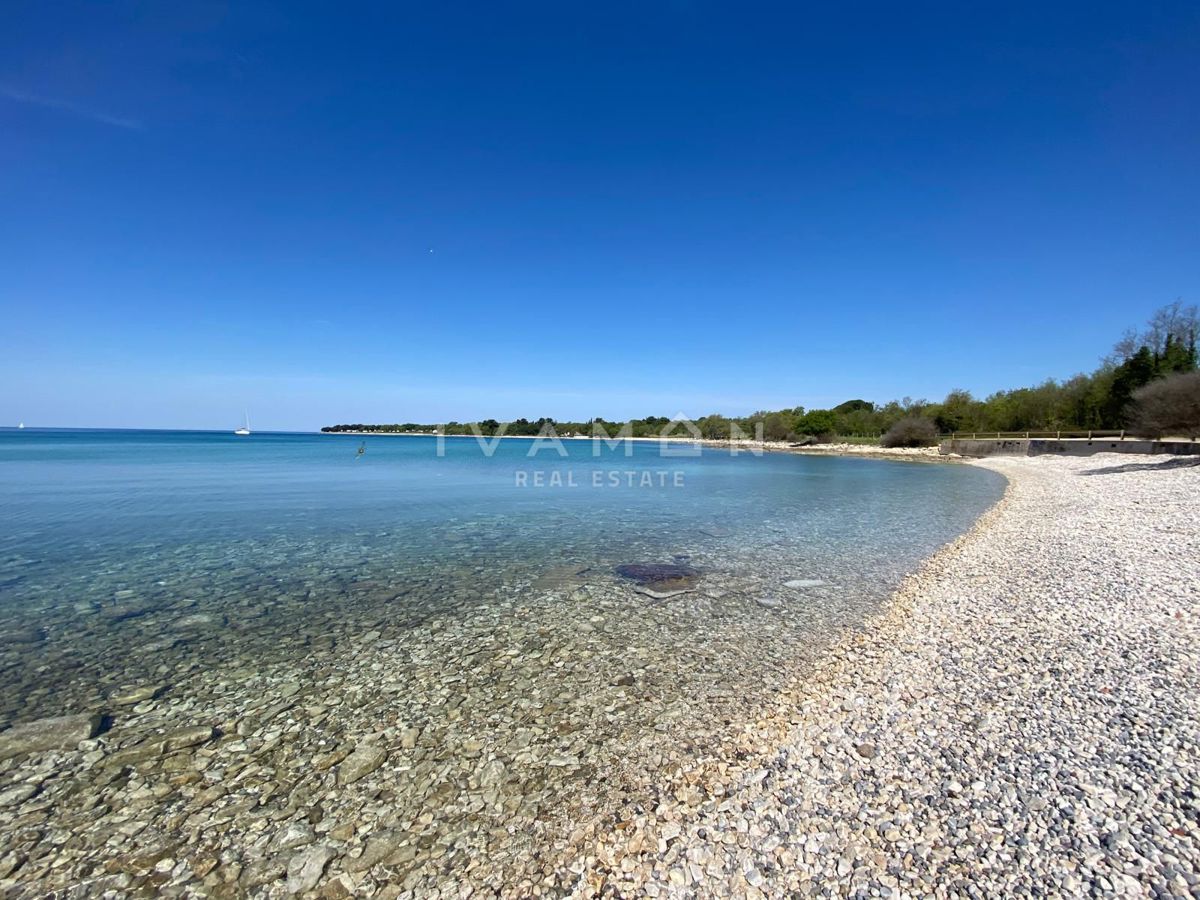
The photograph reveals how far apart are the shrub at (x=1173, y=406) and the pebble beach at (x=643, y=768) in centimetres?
3434

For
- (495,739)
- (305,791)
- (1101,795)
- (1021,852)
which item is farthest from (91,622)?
(1101,795)

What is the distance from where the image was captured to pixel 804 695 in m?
5.47

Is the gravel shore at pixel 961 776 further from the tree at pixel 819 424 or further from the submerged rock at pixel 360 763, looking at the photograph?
the tree at pixel 819 424

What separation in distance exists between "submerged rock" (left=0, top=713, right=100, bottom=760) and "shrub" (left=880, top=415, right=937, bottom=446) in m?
83.9

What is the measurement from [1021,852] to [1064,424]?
75540 millimetres

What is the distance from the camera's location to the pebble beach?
3201mm

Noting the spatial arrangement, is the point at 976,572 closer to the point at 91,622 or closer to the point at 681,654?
the point at 681,654

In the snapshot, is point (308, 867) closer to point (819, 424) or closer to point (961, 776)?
point (961, 776)

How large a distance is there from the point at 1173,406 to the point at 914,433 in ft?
143

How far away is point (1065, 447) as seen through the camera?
4469 cm

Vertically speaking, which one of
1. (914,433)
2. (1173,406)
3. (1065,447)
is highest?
(1173,406)

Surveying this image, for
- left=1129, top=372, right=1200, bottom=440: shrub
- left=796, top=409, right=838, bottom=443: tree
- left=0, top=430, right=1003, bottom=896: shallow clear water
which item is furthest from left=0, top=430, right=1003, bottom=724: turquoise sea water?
left=796, top=409, right=838, bottom=443: tree

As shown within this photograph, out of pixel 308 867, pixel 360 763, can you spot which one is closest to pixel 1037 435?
pixel 360 763

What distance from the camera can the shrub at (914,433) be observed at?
7206cm
